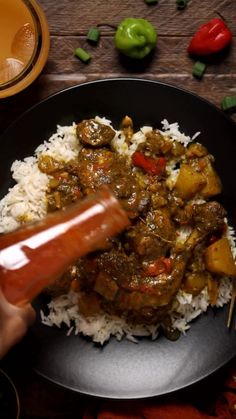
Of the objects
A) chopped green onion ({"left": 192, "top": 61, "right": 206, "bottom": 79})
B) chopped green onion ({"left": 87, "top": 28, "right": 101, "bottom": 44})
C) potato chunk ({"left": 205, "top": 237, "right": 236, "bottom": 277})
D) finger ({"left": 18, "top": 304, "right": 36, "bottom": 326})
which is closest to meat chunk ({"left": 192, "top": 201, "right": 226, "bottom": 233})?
potato chunk ({"left": 205, "top": 237, "right": 236, "bottom": 277})

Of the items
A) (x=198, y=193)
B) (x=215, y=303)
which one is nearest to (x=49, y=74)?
(x=198, y=193)

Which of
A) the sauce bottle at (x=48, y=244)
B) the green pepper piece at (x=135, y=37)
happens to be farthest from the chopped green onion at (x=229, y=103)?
the sauce bottle at (x=48, y=244)

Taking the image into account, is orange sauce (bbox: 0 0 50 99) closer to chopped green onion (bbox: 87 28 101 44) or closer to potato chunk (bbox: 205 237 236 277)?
chopped green onion (bbox: 87 28 101 44)

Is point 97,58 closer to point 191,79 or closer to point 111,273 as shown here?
point 191,79

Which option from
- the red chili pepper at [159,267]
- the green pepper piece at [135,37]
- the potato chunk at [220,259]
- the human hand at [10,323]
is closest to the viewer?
the human hand at [10,323]

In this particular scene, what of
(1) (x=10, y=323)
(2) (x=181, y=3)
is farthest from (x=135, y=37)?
(1) (x=10, y=323)

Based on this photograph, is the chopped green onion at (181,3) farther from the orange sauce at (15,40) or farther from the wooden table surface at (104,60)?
the orange sauce at (15,40)

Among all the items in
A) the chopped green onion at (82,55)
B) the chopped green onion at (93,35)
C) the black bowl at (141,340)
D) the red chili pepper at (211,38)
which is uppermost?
the red chili pepper at (211,38)
